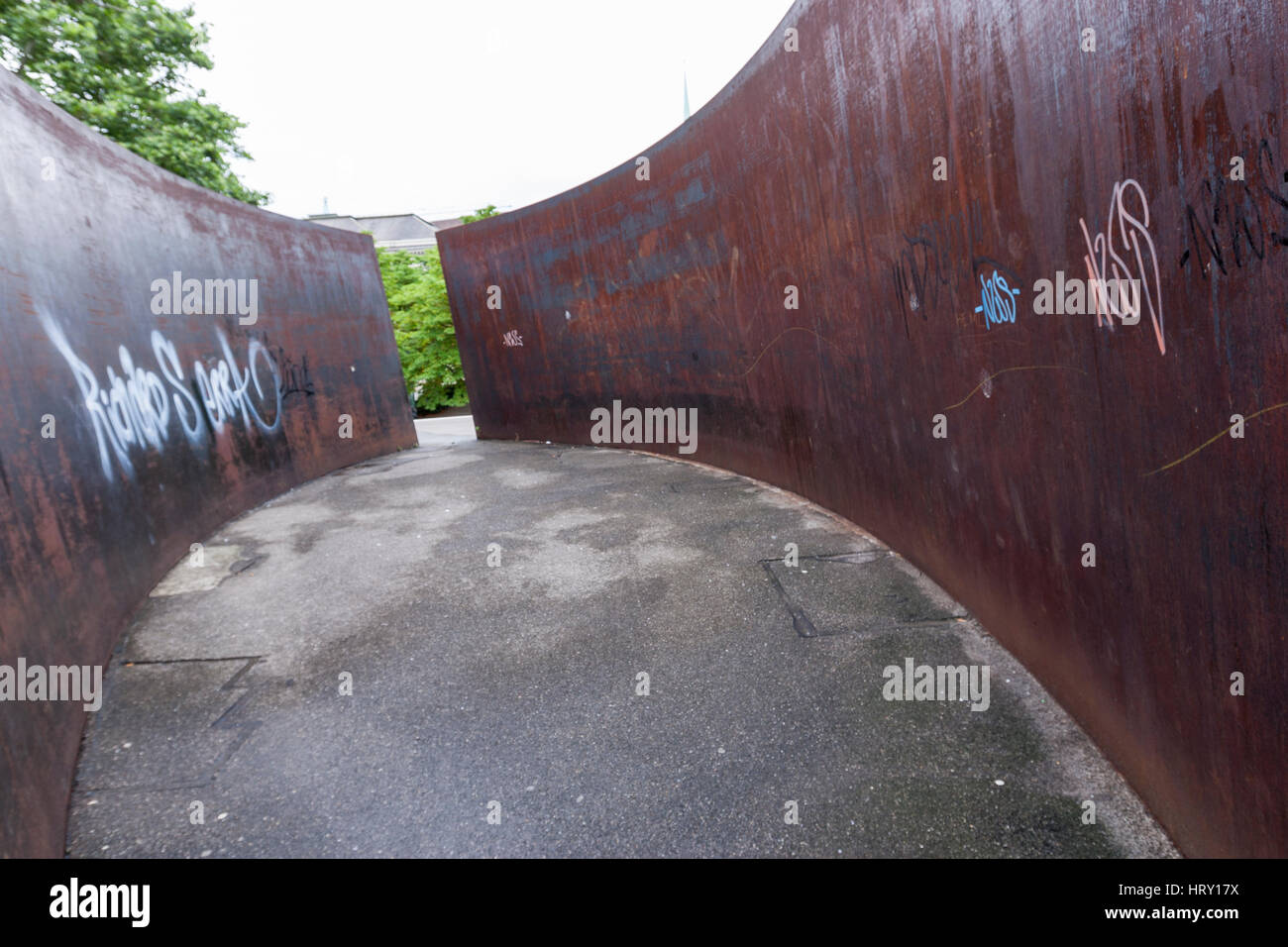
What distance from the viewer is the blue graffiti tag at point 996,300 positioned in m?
3.39

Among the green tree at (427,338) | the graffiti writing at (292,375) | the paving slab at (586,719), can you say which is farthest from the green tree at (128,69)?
the paving slab at (586,719)

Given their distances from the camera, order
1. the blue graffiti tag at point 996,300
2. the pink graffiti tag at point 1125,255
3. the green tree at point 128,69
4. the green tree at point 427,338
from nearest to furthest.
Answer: the pink graffiti tag at point 1125,255, the blue graffiti tag at point 996,300, the green tree at point 128,69, the green tree at point 427,338

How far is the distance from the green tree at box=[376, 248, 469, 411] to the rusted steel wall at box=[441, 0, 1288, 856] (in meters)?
16.3

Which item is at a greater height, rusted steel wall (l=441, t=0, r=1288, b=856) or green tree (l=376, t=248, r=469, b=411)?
green tree (l=376, t=248, r=469, b=411)

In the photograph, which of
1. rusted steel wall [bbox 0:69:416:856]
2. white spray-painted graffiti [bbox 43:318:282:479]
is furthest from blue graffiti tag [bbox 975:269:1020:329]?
white spray-painted graffiti [bbox 43:318:282:479]

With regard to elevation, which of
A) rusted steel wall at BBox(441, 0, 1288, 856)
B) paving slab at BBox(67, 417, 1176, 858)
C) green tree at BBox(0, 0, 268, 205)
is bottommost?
paving slab at BBox(67, 417, 1176, 858)

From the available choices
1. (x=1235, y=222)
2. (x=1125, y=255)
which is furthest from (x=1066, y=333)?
(x=1235, y=222)

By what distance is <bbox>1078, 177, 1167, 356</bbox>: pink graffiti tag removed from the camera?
7.74 feet

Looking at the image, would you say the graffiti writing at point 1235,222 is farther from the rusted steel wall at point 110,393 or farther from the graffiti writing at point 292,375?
the graffiti writing at point 292,375

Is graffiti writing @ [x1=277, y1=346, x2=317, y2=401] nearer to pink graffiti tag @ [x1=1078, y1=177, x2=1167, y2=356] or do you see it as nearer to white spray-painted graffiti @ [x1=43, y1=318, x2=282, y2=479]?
white spray-painted graffiti @ [x1=43, y1=318, x2=282, y2=479]

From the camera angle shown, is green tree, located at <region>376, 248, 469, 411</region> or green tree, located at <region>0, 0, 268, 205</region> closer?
green tree, located at <region>0, 0, 268, 205</region>

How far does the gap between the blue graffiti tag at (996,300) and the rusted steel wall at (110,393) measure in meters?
4.51

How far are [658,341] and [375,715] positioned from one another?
7178mm
